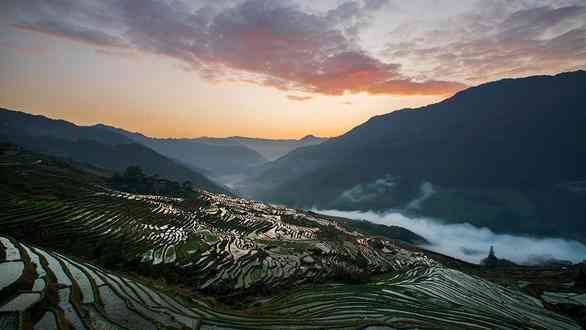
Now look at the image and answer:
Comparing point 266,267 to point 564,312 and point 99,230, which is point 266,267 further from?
point 564,312

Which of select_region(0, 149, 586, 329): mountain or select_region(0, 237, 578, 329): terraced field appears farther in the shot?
select_region(0, 149, 586, 329): mountain

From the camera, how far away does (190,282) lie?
60688mm

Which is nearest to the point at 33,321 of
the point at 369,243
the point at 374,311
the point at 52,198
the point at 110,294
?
the point at 110,294

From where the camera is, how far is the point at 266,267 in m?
74.8

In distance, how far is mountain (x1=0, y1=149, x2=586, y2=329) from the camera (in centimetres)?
3184

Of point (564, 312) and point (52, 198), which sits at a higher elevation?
point (52, 198)

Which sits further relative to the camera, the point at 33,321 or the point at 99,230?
the point at 99,230

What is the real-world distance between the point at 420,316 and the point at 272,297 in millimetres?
27590

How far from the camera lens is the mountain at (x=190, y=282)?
31844mm

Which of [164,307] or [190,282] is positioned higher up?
[164,307]

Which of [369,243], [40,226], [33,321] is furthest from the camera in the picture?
[369,243]

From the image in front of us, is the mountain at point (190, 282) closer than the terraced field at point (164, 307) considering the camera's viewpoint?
No

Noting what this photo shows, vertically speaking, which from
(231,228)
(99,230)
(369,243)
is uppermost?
(99,230)

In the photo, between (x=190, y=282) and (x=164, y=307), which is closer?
(x=164, y=307)
